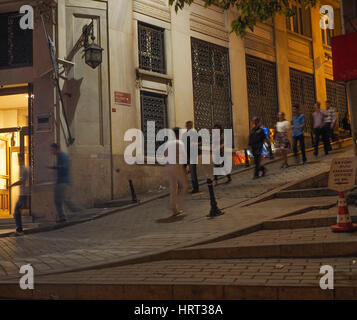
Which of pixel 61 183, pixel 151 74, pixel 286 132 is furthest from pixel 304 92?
pixel 61 183

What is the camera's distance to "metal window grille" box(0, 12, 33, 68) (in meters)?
13.4

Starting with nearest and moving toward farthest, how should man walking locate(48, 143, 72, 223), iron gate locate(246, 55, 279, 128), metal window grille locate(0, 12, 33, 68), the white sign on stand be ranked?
the white sign on stand < man walking locate(48, 143, 72, 223) < metal window grille locate(0, 12, 33, 68) < iron gate locate(246, 55, 279, 128)

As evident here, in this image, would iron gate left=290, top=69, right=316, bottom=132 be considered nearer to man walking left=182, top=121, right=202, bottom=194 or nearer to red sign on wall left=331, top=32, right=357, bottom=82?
man walking left=182, top=121, right=202, bottom=194

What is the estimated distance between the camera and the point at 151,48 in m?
15.4

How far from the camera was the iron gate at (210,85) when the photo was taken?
16.8 m

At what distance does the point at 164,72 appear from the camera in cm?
1559

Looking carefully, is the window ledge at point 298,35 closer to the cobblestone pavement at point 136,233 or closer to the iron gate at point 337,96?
the iron gate at point 337,96

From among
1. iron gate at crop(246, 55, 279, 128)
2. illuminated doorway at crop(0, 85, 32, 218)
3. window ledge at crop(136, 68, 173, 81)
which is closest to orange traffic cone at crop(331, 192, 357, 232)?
window ledge at crop(136, 68, 173, 81)

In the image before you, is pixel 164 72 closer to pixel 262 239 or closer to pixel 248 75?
pixel 248 75

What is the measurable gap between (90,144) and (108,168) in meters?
0.89

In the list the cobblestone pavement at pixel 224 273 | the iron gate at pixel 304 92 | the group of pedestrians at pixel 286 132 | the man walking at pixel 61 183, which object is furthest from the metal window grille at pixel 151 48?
the cobblestone pavement at pixel 224 273

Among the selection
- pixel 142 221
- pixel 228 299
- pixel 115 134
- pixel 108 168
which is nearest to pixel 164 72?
pixel 115 134

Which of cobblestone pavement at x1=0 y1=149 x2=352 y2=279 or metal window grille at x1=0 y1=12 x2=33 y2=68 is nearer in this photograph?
cobblestone pavement at x1=0 y1=149 x2=352 y2=279

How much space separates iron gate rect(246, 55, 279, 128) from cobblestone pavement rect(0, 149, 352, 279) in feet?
26.9
